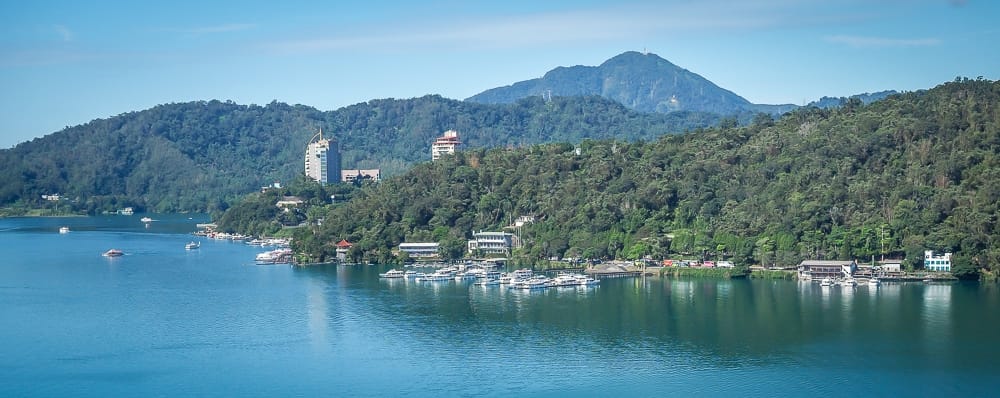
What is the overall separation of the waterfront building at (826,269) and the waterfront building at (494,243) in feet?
28.0

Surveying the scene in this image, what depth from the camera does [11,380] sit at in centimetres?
1551

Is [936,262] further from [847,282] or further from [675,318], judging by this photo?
[675,318]

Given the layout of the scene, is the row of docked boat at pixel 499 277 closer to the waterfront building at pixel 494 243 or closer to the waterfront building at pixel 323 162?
the waterfront building at pixel 494 243

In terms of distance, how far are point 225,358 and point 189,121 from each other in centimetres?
6597

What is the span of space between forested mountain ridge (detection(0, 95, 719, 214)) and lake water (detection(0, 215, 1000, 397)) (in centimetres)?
4041

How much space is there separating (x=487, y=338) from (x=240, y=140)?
210 ft

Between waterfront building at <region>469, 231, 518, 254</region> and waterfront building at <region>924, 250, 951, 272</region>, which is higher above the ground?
waterfront building at <region>469, 231, 518, 254</region>

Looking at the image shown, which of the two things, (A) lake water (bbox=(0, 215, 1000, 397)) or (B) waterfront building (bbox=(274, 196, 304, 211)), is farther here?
(B) waterfront building (bbox=(274, 196, 304, 211))

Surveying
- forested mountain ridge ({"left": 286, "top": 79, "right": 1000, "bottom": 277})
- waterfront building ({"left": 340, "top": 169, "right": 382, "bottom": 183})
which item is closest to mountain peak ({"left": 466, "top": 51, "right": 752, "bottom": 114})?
waterfront building ({"left": 340, "top": 169, "right": 382, "bottom": 183})

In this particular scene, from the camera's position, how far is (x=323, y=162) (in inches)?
2243

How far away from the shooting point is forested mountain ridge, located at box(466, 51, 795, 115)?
5236 inches

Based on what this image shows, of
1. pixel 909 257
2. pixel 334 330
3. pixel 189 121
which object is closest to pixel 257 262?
pixel 334 330

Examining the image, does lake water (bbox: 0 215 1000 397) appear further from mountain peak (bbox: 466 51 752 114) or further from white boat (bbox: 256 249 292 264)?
mountain peak (bbox: 466 51 752 114)

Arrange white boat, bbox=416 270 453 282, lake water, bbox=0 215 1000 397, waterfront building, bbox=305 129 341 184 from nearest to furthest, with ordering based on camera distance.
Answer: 1. lake water, bbox=0 215 1000 397
2. white boat, bbox=416 270 453 282
3. waterfront building, bbox=305 129 341 184
